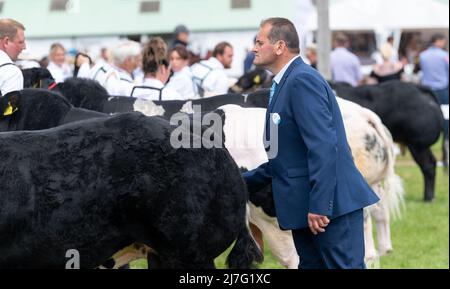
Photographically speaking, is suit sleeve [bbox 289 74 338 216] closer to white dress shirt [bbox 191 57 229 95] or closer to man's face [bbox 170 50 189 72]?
white dress shirt [bbox 191 57 229 95]

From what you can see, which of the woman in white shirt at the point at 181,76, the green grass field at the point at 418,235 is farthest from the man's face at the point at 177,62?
the green grass field at the point at 418,235

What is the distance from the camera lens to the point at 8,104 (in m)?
5.93

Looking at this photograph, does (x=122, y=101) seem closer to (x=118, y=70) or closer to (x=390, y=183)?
(x=118, y=70)

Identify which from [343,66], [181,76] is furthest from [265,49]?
[343,66]

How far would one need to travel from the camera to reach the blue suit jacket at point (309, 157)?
4230 mm

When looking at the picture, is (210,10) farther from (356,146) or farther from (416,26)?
(356,146)

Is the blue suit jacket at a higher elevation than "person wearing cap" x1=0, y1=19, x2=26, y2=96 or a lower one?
lower

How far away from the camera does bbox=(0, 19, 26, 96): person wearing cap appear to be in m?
6.06

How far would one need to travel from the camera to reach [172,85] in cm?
1023

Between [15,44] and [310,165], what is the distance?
3.01 m

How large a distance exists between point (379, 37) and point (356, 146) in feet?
64.5

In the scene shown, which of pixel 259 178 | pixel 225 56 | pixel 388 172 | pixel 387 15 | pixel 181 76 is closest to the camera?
pixel 259 178

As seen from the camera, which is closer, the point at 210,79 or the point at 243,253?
the point at 243,253

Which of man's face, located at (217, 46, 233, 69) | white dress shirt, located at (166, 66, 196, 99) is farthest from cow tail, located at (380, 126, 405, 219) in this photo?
man's face, located at (217, 46, 233, 69)
